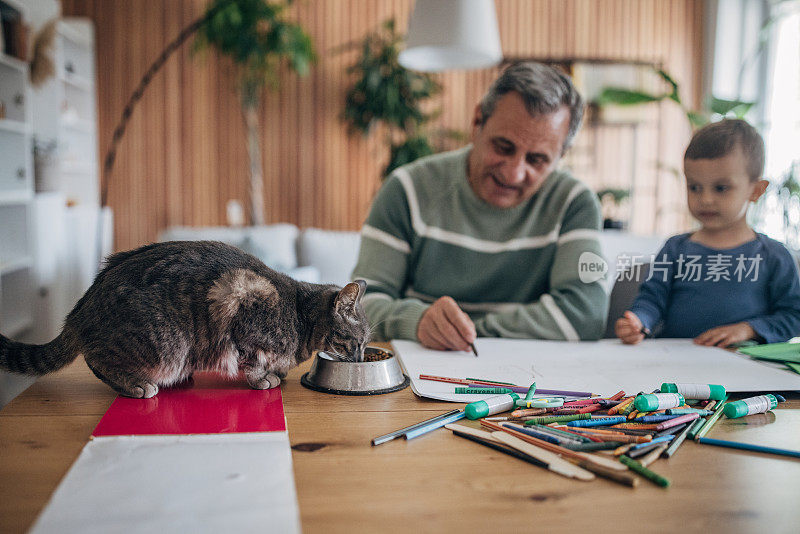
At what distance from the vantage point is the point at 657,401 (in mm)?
682

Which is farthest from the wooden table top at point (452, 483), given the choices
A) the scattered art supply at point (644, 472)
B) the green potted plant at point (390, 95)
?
the green potted plant at point (390, 95)

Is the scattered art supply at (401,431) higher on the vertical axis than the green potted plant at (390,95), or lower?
lower

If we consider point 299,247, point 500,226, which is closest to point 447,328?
point 500,226

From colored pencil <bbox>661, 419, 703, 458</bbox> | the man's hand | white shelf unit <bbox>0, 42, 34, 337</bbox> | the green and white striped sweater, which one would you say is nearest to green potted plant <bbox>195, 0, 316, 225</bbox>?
white shelf unit <bbox>0, 42, 34, 337</bbox>

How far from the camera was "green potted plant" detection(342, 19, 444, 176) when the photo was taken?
13.0ft

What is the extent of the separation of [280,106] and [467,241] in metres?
3.45

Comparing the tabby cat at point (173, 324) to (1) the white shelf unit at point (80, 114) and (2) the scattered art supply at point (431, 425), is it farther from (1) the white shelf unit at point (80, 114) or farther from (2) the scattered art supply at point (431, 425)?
(1) the white shelf unit at point (80, 114)

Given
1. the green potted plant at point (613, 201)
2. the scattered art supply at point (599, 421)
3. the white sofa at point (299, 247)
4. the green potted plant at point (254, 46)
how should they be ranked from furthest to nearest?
1. the green potted plant at point (254, 46)
2. the white sofa at point (299, 247)
3. the green potted plant at point (613, 201)
4. the scattered art supply at point (599, 421)

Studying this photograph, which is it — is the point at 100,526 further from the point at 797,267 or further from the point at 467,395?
the point at 797,267

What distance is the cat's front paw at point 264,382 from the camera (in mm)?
774

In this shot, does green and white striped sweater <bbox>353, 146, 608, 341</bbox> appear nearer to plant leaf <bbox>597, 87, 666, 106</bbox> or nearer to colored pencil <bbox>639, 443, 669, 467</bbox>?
plant leaf <bbox>597, 87, 666, 106</bbox>

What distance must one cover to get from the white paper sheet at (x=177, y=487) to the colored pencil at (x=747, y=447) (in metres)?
0.44

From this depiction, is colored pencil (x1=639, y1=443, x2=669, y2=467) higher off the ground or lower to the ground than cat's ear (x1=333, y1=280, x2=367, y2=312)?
lower

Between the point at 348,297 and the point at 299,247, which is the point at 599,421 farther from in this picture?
the point at 299,247
